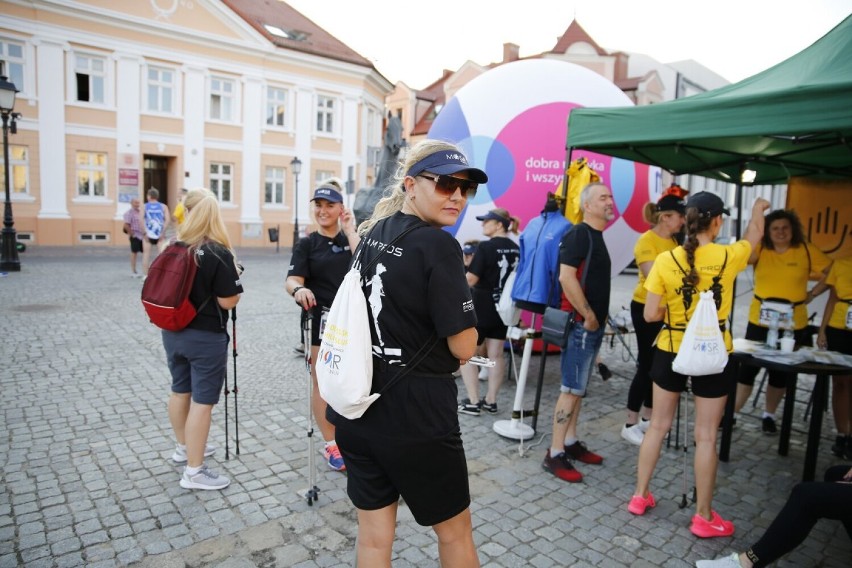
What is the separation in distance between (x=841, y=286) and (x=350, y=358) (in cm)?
486

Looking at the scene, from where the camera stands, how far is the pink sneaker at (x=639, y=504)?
11.9 ft

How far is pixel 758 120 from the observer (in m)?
3.60

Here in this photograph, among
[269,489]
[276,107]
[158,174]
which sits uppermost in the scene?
[276,107]

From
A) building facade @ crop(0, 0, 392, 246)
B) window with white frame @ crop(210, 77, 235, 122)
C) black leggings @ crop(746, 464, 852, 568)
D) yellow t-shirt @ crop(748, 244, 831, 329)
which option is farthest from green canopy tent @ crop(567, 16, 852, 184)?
window with white frame @ crop(210, 77, 235, 122)

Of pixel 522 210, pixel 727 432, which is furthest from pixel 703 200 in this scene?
pixel 522 210

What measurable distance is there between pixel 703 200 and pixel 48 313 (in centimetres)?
909

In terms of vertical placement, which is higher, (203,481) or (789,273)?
(789,273)

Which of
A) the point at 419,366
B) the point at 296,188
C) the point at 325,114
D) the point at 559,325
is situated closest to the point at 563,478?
the point at 559,325

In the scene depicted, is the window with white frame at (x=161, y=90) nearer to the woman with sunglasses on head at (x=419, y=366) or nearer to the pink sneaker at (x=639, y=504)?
the pink sneaker at (x=639, y=504)

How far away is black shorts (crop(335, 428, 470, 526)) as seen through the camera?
6.57 feet

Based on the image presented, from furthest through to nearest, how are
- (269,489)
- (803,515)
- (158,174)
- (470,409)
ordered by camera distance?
(158,174) → (470,409) → (269,489) → (803,515)

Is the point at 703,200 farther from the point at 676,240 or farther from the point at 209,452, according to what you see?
the point at 209,452

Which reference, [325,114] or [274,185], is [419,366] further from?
[325,114]

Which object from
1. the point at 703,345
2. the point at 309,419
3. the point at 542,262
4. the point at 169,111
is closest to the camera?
the point at 703,345
